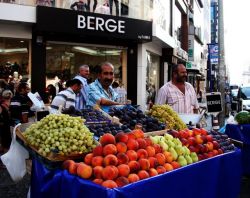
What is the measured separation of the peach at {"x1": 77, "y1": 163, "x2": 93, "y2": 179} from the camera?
343 cm

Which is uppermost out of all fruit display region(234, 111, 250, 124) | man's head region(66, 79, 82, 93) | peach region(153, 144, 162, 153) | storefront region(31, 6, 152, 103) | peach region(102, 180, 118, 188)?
storefront region(31, 6, 152, 103)

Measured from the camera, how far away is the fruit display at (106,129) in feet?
15.1

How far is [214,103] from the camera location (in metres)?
10.6

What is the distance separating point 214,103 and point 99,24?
6437 mm

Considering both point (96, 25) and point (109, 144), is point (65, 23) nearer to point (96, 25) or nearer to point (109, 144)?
point (96, 25)

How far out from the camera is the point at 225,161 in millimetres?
4820

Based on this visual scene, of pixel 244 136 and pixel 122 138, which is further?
pixel 244 136

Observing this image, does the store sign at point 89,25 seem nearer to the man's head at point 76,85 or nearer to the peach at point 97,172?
the man's head at point 76,85

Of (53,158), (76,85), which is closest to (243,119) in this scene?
(76,85)

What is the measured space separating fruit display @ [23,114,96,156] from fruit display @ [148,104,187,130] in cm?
203

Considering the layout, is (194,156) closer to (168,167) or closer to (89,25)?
(168,167)

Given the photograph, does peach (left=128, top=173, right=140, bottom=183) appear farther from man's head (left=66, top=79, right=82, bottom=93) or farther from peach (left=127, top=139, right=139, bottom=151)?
man's head (left=66, top=79, right=82, bottom=93)

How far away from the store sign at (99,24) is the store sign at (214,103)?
6.19 metres

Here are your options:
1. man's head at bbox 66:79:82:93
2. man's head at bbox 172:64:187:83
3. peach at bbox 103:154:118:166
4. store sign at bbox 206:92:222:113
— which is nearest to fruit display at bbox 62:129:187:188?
peach at bbox 103:154:118:166
